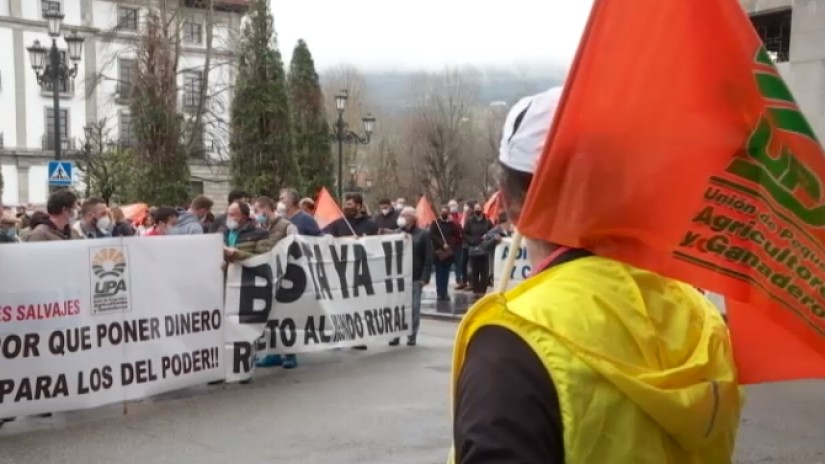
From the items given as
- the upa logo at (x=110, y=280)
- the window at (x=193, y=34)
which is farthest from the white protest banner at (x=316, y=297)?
the window at (x=193, y=34)

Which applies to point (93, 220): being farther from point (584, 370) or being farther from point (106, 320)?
point (584, 370)

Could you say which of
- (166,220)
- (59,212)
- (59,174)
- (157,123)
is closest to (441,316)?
(166,220)

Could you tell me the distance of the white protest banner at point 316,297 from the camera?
31.4 feet

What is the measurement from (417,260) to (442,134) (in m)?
45.6

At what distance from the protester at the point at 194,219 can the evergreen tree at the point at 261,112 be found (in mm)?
27127

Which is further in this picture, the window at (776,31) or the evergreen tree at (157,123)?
the evergreen tree at (157,123)

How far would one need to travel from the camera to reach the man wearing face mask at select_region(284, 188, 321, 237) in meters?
12.2

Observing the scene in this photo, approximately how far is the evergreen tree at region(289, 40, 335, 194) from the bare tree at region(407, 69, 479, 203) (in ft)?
21.5

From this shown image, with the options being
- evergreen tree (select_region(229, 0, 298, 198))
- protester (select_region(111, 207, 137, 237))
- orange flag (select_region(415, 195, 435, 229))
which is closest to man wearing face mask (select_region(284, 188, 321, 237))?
protester (select_region(111, 207, 137, 237))

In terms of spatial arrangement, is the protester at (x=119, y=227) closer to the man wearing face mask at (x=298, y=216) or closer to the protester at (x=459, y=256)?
the man wearing face mask at (x=298, y=216)

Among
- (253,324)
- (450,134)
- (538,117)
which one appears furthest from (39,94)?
(538,117)

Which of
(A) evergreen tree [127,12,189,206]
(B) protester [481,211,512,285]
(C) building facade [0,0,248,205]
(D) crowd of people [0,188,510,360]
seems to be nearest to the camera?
(D) crowd of people [0,188,510,360]

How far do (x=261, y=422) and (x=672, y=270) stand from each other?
6.63 m

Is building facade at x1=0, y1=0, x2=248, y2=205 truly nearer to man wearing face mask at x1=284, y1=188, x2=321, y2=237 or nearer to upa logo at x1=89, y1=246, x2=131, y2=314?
man wearing face mask at x1=284, y1=188, x2=321, y2=237
